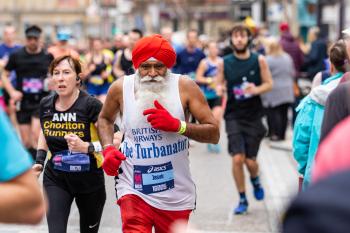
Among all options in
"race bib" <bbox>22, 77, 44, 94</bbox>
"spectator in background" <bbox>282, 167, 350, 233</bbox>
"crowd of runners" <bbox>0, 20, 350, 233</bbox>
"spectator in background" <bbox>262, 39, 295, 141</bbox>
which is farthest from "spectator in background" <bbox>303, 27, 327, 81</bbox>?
"spectator in background" <bbox>282, 167, 350, 233</bbox>

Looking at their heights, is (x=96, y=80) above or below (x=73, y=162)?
below

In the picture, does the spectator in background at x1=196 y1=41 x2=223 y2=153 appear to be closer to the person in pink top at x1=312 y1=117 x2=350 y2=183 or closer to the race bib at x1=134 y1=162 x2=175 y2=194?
the race bib at x1=134 y1=162 x2=175 y2=194

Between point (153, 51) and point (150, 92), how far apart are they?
0.83 ft

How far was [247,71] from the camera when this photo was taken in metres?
8.56

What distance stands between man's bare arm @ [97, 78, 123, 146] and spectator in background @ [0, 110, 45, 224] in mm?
2956

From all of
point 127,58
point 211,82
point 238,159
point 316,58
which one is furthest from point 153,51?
point 316,58

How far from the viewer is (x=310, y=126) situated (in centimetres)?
540

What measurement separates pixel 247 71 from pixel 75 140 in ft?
11.2

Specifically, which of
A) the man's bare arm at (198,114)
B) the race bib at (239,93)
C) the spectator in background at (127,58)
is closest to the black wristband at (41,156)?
the man's bare arm at (198,114)

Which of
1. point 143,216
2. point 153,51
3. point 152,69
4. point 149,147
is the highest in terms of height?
point 153,51

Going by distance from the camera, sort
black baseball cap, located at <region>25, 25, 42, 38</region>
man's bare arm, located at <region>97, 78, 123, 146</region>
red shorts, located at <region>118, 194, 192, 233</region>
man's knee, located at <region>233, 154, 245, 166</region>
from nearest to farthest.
Answer: red shorts, located at <region>118, 194, 192, 233</region>
man's bare arm, located at <region>97, 78, 123, 146</region>
man's knee, located at <region>233, 154, 245, 166</region>
black baseball cap, located at <region>25, 25, 42, 38</region>

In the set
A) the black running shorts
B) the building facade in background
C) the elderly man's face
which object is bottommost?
the building facade in background

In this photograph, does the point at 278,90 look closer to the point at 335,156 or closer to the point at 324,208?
the point at 335,156

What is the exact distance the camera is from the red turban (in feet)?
16.9
